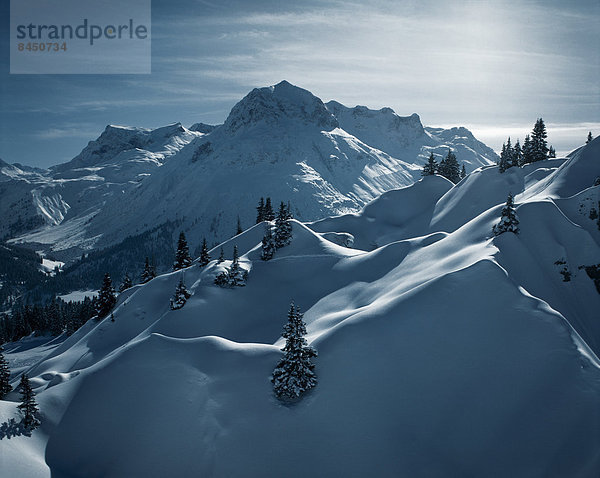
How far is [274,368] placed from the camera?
31688mm

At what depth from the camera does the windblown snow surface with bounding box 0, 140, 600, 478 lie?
2364 centimetres

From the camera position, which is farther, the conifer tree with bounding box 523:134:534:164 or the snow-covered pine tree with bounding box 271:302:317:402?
the conifer tree with bounding box 523:134:534:164

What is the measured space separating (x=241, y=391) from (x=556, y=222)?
41.2 m

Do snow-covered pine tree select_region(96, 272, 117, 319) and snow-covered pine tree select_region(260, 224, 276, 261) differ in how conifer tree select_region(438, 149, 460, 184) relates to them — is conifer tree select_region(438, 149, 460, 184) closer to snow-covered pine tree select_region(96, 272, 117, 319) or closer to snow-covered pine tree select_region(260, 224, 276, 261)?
snow-covered pine tree select_region(260, 224, 276, 261)

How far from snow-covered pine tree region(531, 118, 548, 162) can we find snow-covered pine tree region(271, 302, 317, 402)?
252ft

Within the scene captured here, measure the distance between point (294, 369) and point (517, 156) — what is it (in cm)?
7707

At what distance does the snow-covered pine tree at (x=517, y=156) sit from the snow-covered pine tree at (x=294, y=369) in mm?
73040

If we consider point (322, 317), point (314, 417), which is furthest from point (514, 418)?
point (322, 317)

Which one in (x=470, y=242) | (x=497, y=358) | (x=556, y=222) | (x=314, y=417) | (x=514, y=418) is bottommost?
(x=314, y=417)

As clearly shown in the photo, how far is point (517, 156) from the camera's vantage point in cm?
8094

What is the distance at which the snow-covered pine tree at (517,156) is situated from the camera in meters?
80.4

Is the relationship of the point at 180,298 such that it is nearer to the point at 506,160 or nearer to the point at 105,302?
the point at 105,302

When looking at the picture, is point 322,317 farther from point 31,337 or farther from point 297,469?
point 31,337

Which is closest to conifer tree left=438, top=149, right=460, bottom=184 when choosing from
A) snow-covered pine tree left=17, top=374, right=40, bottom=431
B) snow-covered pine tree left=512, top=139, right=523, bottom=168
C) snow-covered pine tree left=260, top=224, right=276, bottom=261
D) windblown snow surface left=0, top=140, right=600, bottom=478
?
snow-covered pine tree left=512, top=139, right=523, bottom=168
